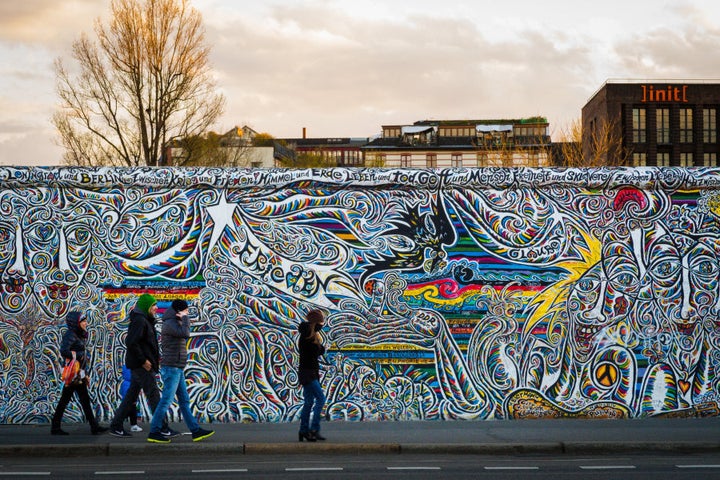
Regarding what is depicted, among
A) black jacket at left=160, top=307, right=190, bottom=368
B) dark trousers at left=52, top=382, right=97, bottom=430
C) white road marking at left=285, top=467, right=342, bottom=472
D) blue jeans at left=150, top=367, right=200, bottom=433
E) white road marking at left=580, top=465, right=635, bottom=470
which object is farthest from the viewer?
dark trousers at left=52, top=382, right=97, bottom=430

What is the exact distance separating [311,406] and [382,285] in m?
2.36

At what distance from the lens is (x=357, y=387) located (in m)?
12.7

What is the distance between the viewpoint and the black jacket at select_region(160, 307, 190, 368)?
439 inches

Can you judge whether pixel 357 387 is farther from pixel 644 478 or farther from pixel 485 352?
pixel 644 478

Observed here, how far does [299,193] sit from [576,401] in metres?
4.80

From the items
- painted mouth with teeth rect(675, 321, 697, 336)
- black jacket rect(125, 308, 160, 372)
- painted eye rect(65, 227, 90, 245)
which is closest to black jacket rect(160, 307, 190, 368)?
black jacket rect(125, 308, 160, 372)

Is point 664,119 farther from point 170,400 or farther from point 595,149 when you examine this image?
point 170,400

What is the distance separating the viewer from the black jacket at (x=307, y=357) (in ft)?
36.8

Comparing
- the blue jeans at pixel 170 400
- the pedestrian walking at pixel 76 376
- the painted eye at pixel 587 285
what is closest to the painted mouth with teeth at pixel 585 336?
the painted eye at pixel 587 285

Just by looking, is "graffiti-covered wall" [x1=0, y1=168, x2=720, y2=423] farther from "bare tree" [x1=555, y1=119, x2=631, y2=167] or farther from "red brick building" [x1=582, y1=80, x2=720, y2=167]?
"red brick building" [x1=582, y1=80, x2=720, y2=167]

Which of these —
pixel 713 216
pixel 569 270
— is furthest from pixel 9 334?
pixel 713 216

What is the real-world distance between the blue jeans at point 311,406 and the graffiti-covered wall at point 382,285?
1.51 metres

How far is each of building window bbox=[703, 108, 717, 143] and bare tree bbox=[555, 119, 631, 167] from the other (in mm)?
8251

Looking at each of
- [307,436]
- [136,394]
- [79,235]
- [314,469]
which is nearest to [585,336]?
[307,436]
